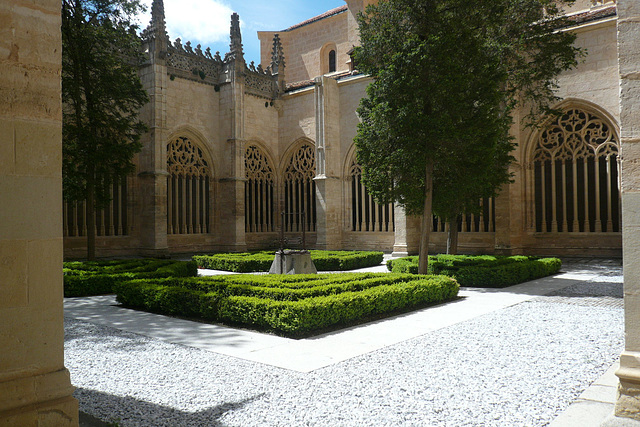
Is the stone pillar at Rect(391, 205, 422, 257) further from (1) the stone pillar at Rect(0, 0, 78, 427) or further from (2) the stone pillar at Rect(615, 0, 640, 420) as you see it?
(1) the stone pillar at Rect(0, 0, 78, 427)

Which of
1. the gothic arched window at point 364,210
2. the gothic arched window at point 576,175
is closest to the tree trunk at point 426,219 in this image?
the gothic arched window at point 576,175

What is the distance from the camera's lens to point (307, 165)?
2288cm

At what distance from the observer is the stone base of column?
9.01ft

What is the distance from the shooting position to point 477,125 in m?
10.9

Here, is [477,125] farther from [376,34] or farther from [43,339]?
[43,339]

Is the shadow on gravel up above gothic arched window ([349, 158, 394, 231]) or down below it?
below

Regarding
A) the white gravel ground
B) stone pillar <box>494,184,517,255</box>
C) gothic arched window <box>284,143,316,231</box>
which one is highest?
gothic arched window <box>284,143,316,231</box>

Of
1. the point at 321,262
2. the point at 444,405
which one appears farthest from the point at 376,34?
the point at 444,405

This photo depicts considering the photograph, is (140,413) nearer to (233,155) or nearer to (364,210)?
(233,155)

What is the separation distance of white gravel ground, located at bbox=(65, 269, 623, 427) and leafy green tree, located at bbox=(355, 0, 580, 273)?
17.3ft

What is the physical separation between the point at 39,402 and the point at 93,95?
12.1 meters

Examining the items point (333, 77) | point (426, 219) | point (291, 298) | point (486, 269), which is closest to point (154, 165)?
point (333, 77)

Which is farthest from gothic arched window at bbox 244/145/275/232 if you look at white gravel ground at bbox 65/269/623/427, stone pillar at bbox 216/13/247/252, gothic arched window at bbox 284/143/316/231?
white gravel ground at bbox 65/269/623/427

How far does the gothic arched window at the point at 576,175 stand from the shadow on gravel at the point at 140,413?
15.6m
